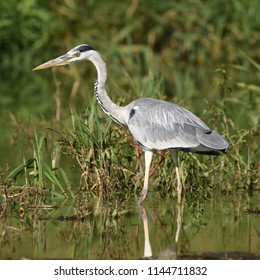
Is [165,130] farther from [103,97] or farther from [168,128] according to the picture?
[103,97]

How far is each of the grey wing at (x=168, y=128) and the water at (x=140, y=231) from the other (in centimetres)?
53

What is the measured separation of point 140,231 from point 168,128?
1232 millimetres

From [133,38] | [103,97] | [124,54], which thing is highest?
[133,38]

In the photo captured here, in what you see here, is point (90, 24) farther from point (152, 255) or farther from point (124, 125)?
point (152, 255)

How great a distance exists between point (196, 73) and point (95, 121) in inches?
369

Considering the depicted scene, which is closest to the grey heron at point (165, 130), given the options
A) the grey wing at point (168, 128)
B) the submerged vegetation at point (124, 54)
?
the grey wing at point (168, 128)

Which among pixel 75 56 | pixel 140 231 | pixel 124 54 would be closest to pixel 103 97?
pixel 75 56

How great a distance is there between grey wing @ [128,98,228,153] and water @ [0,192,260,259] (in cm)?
53

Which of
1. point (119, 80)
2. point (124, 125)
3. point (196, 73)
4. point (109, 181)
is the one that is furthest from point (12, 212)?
point (196, 73)

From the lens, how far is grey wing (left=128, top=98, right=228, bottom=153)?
319 inches

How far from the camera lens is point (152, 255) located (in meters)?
6.60

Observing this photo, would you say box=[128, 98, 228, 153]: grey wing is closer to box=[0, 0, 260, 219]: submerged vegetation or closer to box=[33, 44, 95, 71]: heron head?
box=[33, 44, 95, 71]: heron head

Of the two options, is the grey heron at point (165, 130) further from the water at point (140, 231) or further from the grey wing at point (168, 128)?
the water at point (140, 231)

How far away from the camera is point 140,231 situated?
744 centimetres
